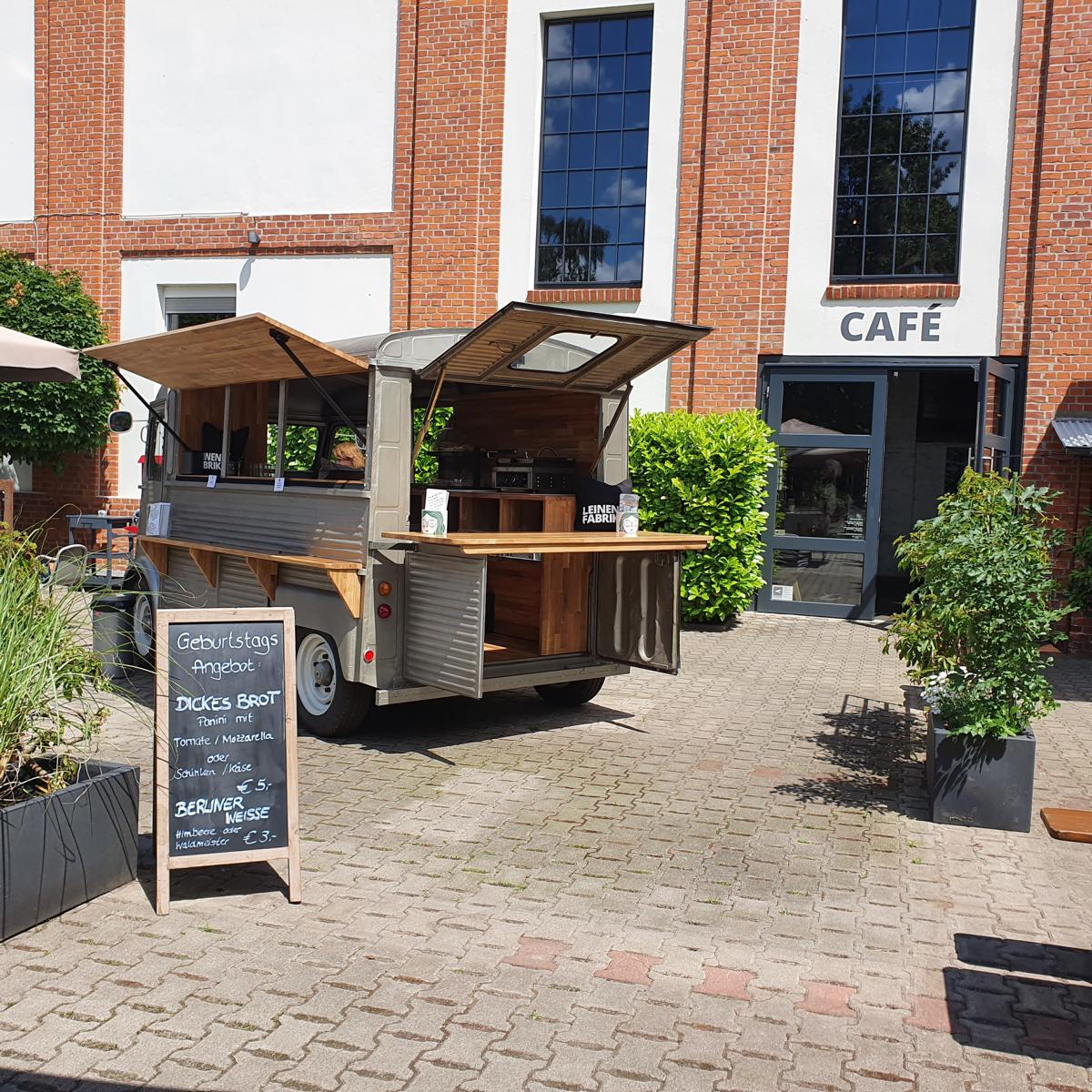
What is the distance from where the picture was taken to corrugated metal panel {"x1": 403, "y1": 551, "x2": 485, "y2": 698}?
649 cm

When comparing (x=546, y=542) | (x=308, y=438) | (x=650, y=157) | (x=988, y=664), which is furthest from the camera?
(x=650, y=157)

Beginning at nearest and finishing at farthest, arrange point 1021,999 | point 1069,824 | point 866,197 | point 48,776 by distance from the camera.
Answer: point 1021,999 → point 48,776 → point 1069,824 → point 866,197

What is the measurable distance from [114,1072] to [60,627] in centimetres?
189

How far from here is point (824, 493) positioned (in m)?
13.8

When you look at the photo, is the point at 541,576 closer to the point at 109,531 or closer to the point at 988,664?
the point at 988,664

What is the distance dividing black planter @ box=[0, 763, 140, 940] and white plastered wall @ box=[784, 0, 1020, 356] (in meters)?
10.9

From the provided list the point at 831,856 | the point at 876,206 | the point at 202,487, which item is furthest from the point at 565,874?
the point at 876,206

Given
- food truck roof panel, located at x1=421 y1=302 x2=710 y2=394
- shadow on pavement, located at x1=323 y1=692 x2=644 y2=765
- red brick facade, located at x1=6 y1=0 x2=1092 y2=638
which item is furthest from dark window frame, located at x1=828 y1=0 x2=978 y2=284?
shadow on pavement, located at x1=323 y1=692 x2=644 y2=765

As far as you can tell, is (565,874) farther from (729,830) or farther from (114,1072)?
(114,1072)

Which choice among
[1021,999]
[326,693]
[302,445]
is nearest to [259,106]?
[302,445]

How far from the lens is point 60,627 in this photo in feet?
14.9

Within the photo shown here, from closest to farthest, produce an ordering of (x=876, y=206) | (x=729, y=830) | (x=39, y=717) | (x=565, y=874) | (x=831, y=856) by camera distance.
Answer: (x=39, y=717) → (x=565, y=874) → (x=831, y=856) → (x=729, y=830) → (x=876, y=206)

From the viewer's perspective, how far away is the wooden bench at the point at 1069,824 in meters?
4.62

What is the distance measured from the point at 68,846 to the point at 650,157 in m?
12.2
